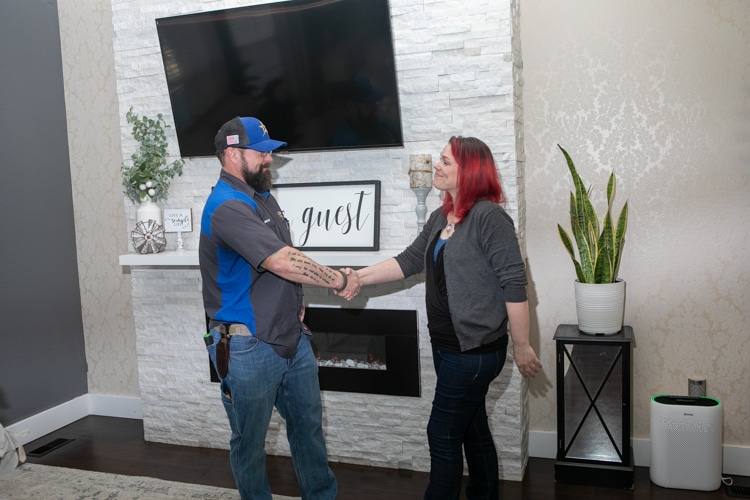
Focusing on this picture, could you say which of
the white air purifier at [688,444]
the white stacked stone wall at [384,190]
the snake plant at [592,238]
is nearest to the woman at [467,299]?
the white stacked stone wall at [384,190]

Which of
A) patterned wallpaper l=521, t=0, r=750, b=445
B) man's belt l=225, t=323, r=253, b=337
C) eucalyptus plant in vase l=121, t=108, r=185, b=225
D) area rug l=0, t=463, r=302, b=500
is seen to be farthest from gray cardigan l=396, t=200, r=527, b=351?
eucalyptus plant in vase l=121, t=108, r=185, b=225

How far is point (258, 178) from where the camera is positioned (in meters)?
2.46

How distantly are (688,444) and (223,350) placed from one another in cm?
213

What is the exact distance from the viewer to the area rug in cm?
314

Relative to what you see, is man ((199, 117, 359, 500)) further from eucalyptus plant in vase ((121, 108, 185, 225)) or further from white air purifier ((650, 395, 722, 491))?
white air purifier ((650, 395, 722, 491))

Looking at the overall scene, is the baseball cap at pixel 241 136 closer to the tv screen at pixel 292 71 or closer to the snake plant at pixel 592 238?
the tv screen at pixel 292 71

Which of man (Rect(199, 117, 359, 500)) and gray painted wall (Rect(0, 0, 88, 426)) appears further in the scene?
gray painted wall (Rect(0, 0, 88, 426))

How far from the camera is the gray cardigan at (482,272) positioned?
2.27 m

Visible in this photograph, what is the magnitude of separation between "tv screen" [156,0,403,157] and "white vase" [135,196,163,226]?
45cm

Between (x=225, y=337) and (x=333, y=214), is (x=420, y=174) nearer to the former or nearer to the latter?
(x=333, y=214)

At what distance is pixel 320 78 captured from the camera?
10.6 ft

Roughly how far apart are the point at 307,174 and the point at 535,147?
1.17 metres

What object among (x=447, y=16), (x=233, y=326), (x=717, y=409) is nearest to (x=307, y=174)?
(x=447, y=16)

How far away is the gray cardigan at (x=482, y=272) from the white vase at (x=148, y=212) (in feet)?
6.44
